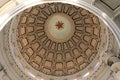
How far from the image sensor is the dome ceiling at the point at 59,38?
2273cm

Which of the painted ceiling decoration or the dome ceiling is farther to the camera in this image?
the dome ceiling

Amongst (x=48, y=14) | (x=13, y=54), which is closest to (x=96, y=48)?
(x=48, y=14)

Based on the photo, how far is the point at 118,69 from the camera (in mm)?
14281

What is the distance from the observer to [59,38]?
24.8m

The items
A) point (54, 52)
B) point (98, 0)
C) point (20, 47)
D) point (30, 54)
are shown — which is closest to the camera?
point (98, 0)

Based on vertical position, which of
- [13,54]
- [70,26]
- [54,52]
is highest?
[70,26]

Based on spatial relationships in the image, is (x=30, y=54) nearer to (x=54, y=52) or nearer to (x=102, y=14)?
(x=54, y=52)

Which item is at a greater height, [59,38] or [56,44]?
[59,38]

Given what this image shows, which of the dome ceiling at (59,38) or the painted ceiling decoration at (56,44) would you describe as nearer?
the painted ceiling decoration at (56,44)

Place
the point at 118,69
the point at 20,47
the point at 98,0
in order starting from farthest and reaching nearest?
the point at 20,47 → the point at 118,69 → the point at 98,0

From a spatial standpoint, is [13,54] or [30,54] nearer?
[13,54]

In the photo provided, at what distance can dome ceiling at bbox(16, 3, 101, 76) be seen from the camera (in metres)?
22.7

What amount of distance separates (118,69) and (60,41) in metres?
11.4

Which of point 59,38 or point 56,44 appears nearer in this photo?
point 59,38
